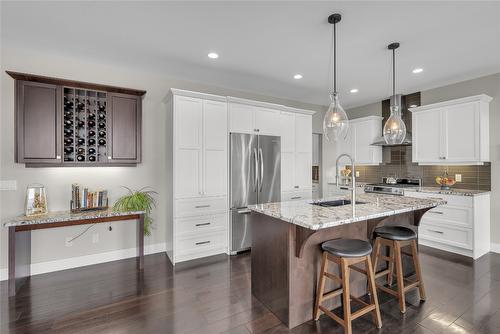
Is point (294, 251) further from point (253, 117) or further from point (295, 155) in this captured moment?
point (295, 155)

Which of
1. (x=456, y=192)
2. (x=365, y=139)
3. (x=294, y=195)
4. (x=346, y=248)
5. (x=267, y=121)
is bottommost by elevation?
(x=346, y=248)

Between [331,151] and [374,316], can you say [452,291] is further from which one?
[331,151]

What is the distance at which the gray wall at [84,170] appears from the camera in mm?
3018

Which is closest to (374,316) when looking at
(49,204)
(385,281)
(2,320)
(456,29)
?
(385,281)

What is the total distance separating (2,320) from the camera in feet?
7.18

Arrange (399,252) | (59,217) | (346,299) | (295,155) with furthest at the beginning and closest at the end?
(295,155) → (59,217) → (399,252) → (346,299)

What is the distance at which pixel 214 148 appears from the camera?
12.3ft

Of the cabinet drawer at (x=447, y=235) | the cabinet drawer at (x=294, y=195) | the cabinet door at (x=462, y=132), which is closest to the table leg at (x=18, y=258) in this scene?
the cabinet drawer at (x=294, y=195)

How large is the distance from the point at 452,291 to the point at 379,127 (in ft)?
11.9

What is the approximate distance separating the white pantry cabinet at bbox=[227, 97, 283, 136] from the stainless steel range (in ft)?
7.72

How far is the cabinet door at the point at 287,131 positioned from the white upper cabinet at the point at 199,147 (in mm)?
1089

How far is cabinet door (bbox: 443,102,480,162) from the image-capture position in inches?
149

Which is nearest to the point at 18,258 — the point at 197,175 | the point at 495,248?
the point at 197,175

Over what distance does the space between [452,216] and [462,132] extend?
4.44 ft
